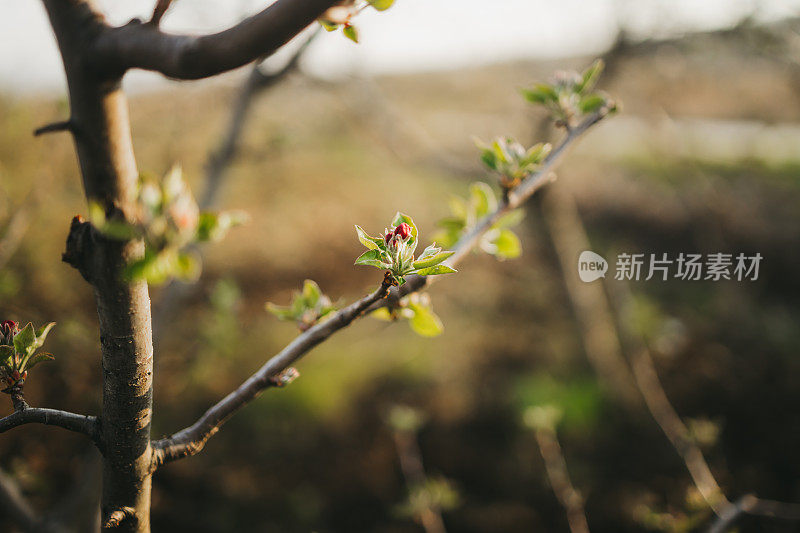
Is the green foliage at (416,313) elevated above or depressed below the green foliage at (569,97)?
below

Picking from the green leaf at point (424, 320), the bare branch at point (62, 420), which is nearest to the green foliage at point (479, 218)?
the green leaf at point (424, 320)

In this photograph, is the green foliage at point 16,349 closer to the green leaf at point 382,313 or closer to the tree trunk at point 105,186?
the tree trunk at point 105,186

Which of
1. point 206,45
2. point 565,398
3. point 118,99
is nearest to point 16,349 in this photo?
point 118,99

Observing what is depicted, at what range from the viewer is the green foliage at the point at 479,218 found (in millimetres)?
871

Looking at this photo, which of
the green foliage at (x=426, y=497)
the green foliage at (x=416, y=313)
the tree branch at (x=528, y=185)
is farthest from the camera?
the green foliage at (x=426, y=497)

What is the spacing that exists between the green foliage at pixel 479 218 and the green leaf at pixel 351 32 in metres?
0.38

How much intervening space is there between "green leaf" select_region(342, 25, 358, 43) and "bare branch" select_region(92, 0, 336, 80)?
113mm

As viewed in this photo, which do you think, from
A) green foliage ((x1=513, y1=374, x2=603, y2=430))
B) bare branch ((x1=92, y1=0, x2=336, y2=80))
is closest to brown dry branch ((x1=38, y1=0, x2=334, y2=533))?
bare branch ((x1=92, y1=0, x2=336, y2=80))

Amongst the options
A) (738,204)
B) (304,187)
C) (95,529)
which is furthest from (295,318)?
(304,187)

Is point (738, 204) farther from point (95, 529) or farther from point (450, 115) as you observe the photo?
point (450, 115)

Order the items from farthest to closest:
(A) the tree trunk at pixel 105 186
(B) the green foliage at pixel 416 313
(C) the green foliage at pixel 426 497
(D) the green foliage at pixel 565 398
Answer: (D) the green foliage at pixel 565 398 → (C) the green foliage at pixel 426 497 → (B) the green foliage at pixel 416 313 → (A) the tree trunk at pixel 105 186

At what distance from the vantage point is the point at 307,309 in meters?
0.77

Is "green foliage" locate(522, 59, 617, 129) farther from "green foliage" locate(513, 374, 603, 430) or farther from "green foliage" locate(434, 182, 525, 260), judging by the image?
"green foliage" locate(513, 374, 603, 430)

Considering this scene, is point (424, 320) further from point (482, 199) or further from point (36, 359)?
point (36, 359)
